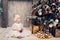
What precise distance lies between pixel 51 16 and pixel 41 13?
22 centimetres

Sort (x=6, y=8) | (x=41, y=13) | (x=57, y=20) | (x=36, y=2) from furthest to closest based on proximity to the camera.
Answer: (x=6, y=8) < (x=36, y=2) < (x=41, y=13) < (x=57, y=20)

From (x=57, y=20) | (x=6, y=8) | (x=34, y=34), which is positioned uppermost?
(x=6, y=8)

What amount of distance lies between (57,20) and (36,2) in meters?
0.70

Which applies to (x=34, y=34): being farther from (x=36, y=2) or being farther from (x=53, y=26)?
(x=36, y=2)

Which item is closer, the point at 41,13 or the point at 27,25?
the point at 41,13

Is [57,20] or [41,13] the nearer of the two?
[57,20]

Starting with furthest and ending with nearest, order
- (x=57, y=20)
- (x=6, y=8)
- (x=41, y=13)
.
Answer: (x=6, y=8) → (x=41, y=13) → (x=57, y=20)

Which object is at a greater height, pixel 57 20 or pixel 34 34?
pixel 57 20

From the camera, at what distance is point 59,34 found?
298 cm

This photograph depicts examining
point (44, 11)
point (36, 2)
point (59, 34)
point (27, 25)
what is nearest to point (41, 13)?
point (44, 11)

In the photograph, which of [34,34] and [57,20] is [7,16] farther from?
[57,20]

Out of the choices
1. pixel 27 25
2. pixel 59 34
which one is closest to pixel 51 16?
pixel 59 34

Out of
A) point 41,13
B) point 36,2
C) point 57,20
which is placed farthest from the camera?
point 36,2

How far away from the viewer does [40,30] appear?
324 cm
